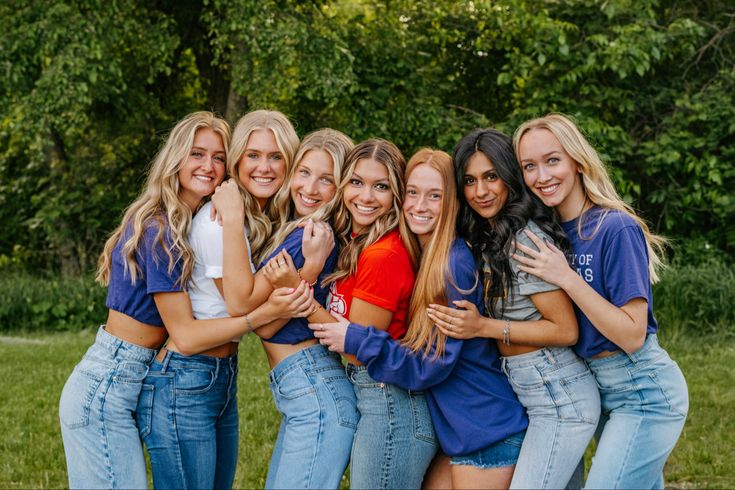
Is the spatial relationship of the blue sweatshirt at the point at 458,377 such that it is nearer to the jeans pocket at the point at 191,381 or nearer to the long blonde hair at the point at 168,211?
the jeans pocket at the point at 191,381

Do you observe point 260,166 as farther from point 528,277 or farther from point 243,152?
point 528,277

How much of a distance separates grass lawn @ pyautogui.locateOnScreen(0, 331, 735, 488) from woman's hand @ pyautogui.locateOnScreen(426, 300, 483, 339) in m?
2.73

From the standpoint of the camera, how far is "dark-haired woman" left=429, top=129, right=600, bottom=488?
124 inches

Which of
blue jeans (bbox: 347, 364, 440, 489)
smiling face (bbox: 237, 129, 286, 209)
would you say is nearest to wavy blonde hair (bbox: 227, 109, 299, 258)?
smiling face (bbox: 237, 129, 286, 209)

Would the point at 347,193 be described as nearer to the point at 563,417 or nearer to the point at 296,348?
the point at 296,348

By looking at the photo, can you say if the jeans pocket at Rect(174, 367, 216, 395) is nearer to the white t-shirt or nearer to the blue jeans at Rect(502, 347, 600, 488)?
the white t-shirt

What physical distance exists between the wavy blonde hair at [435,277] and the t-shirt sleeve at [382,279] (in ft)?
0.21

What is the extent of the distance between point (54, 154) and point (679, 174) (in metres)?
8.98

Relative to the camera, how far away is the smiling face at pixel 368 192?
11.5 ft

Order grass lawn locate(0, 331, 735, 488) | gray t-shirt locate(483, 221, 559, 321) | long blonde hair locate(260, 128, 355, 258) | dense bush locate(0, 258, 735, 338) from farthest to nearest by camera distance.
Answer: dense bush locate(0, 258, 735, 338)
grass lawn locate(0, 331, 735, 488)
long blonde hair locate(260, 128, 355, 258)
gray t-shirt locate(483, 221, 559, 321)

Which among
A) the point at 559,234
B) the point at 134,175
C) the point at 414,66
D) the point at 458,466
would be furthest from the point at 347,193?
the point at 134,175

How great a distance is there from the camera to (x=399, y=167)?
357cm

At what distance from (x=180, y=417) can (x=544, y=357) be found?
1.50 metres

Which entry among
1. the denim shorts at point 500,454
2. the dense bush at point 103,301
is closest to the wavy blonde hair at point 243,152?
the denim shorts at point 500,454
